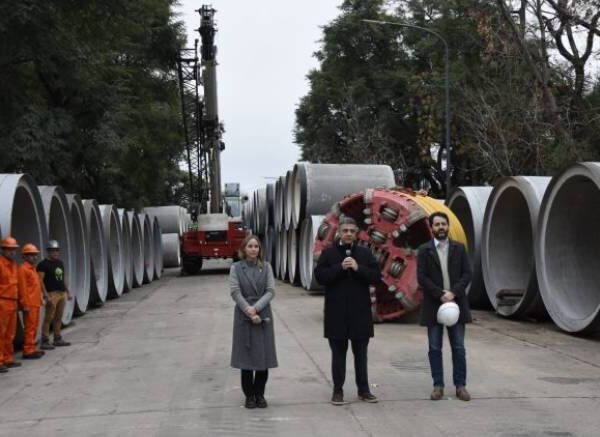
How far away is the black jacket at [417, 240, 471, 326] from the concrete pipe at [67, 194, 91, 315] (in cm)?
1027

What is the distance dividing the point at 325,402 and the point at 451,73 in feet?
99.1

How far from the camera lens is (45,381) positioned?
8742 mm

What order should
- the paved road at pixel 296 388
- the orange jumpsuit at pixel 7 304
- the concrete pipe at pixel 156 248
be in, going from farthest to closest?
the concrete pipe at pixel 156 248, the orange jumpsuit at pixel 7 304, the paved road at pixel 296 388

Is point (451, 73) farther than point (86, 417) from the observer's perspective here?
Yes

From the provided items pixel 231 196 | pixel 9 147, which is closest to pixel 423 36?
pixel 231 196

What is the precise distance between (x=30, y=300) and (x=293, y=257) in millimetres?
13251

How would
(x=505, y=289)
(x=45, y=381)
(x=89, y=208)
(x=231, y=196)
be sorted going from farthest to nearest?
(x=231, y=196)
(x=89, y=208)
(x=505, y=289)
(x=45, y=381)

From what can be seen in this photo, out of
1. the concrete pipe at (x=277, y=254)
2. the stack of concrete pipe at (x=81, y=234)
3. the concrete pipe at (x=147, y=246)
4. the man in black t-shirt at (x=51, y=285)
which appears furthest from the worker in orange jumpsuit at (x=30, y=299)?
the concrete pipe at (x=147, y=246)

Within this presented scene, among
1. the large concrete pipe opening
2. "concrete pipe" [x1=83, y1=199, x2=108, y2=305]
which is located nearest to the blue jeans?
the large concrete pipe opening

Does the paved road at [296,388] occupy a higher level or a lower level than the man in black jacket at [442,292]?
lower

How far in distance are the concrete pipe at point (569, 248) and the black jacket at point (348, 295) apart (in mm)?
5706

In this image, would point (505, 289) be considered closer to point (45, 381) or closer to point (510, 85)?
point (45, 381)

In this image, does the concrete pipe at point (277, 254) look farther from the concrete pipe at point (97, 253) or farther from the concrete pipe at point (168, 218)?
the concrete pipe at point (168, 218)

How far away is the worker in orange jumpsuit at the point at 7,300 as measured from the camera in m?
9.43
